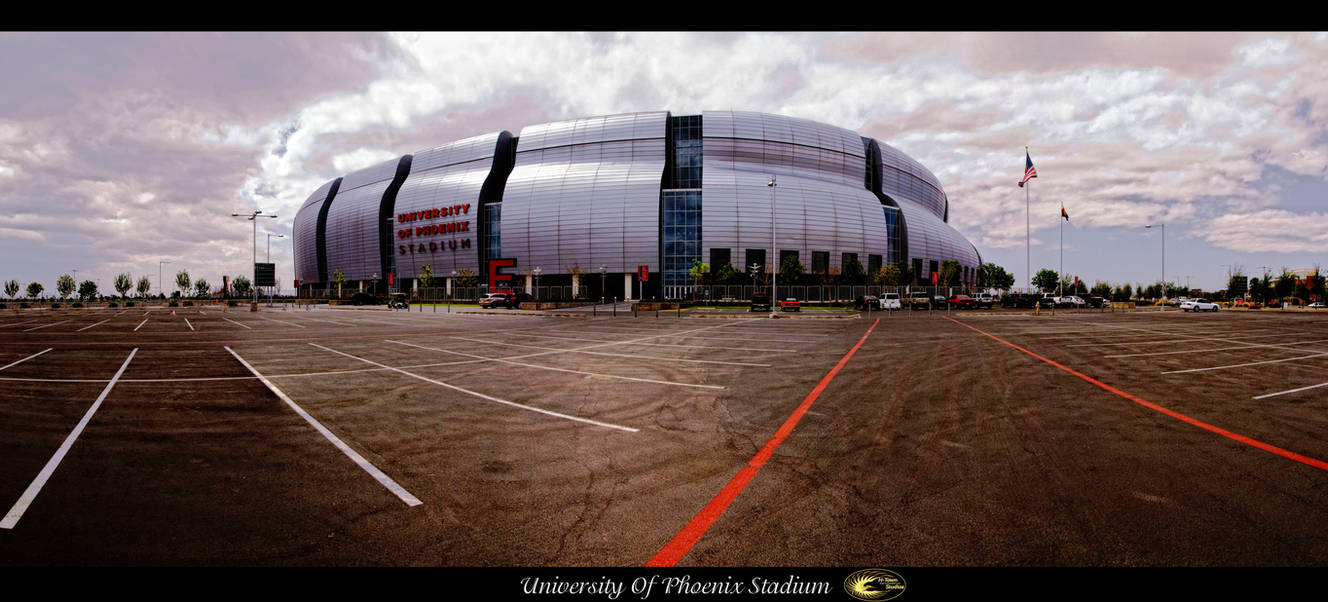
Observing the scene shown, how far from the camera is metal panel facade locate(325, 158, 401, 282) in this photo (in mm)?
96062

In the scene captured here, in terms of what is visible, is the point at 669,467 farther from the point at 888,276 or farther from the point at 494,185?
the point at 494,185

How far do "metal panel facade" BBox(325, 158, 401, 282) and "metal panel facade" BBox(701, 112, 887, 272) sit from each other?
67.8 metres

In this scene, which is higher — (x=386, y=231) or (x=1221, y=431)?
(x=386, y=231)

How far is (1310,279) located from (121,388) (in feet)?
436

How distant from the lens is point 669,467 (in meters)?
5.00

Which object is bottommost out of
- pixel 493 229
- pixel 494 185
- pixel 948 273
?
pixel 948 273

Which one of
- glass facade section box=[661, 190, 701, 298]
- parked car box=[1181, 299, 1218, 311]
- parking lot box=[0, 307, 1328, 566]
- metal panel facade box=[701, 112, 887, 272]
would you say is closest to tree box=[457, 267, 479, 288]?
glass facade section box=[661, 190, 701, 298]

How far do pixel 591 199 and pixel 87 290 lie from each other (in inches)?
6162

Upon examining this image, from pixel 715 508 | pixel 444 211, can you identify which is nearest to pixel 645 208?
pixel 444 211

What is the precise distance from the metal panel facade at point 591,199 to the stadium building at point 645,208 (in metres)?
0.21

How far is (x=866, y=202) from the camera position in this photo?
80.6m

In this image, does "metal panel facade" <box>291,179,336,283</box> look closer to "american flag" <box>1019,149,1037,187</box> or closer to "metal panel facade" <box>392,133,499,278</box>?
"metal panel facade" <box>392,133,499,278</box>

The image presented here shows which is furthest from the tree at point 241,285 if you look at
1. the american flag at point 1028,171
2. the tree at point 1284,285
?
the tree at point 1284,285
